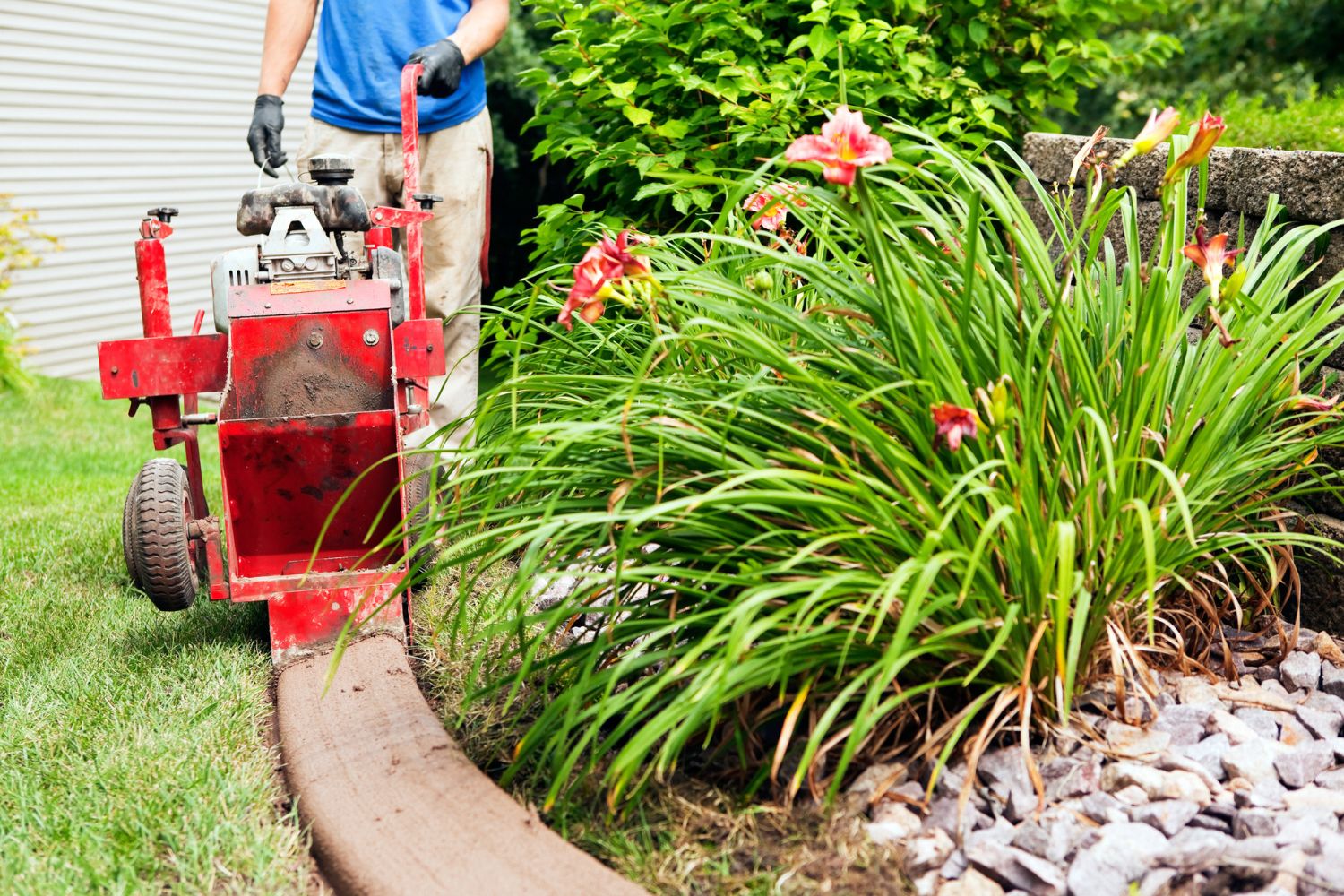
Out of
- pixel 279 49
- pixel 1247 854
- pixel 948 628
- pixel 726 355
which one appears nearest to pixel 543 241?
pixel 279 49

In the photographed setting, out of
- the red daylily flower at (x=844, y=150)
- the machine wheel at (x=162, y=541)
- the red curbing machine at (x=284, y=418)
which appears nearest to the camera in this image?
the red daylily flower at (x=844, y=150)

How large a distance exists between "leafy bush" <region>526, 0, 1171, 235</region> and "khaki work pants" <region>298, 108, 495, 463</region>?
283 mm

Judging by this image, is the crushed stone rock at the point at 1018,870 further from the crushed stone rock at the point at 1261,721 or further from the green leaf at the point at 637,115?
the green leaf at the point at 637,115

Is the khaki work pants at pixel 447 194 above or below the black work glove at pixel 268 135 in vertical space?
below

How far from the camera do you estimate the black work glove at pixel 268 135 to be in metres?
3.81

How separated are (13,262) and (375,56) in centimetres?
452

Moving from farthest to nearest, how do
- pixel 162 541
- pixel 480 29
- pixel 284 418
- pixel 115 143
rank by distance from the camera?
pixel 115 143 < pixel 480 29 < pixel 162 541 < pixel 284 418

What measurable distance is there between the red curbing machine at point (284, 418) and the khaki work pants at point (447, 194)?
3.51ft

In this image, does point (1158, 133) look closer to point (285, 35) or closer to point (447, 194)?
point (447, 194)

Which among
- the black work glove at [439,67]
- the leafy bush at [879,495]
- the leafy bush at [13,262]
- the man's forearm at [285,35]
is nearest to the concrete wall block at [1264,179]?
the leafy bush at [879,495]

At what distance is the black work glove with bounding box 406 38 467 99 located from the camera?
12.8 ft

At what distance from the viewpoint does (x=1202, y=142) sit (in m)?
2.26

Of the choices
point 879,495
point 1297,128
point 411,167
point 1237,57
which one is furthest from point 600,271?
point 1237,57

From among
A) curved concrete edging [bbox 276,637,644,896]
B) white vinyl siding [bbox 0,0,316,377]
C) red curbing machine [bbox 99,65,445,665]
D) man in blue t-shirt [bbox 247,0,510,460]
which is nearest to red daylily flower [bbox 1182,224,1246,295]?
curved concrete edging [bbox 276,637,644,896]
